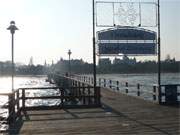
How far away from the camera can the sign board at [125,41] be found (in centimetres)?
2439

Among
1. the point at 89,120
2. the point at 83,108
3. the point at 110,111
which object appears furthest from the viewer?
the point at 83,108

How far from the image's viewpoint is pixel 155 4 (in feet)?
80.5

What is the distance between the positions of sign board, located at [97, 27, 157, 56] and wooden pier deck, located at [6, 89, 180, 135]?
366 cm

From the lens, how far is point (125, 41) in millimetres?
24562

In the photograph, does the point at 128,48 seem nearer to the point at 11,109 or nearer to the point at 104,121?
the point at 104,121

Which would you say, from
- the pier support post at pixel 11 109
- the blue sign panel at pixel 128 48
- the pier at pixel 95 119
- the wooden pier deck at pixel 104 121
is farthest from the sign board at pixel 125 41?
the pier support post at pixel 11 109

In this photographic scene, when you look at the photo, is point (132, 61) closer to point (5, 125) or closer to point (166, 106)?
point (166, 106)

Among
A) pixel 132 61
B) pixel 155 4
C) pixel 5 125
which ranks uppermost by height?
pixel 155 4

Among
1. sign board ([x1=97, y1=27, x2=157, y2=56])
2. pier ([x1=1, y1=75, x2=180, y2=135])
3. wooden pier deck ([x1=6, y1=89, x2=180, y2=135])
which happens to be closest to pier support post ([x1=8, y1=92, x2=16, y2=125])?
pier ([x1=1, y1=75, x2=180, y2=135])

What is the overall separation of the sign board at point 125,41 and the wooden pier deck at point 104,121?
3660 mm

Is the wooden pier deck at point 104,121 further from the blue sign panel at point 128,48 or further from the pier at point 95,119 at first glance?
the blue sign panel at point 128,48

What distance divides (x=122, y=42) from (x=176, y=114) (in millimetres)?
6909

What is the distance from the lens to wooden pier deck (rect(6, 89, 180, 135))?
14648mm

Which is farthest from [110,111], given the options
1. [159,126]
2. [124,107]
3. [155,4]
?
[155,4]
